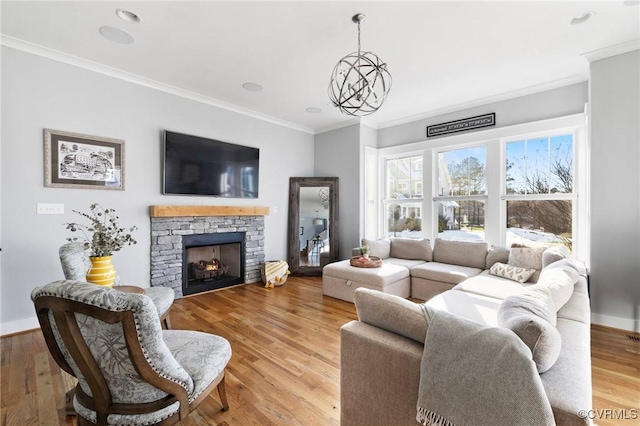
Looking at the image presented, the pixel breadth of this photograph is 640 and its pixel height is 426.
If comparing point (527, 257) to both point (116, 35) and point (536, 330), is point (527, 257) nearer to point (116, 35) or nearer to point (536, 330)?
point (536, 330)

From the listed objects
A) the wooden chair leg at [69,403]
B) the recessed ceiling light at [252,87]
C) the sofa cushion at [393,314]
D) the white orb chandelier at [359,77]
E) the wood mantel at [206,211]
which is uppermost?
the recessed ceiling light at [252,87]

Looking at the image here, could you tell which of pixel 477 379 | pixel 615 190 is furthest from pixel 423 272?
pixel 477 379

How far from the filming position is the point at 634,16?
2.37 m

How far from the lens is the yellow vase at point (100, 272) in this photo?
188cm

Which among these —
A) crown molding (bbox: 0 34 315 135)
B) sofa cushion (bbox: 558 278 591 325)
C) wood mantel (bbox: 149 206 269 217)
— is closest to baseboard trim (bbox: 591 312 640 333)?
sofa cushion (bbox: 558 278 591 325)

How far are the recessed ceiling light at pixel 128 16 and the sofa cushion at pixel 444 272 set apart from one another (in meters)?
4.04

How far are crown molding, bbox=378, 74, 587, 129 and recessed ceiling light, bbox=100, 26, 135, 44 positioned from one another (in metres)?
4.06

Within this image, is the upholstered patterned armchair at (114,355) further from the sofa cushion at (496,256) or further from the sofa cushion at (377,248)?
the sofa cushion at (496,256)

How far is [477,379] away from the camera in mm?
979

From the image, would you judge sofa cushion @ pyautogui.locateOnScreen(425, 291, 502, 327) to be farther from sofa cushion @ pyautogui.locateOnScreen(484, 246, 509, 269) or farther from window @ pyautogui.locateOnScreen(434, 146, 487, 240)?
window @ pyautogui.locateOnScreen(434, 146, 487, 240)

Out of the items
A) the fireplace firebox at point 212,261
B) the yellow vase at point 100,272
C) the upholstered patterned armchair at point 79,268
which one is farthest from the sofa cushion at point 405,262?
the yellow vase at point 100,272

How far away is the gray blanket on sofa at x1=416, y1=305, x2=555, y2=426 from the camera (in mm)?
891

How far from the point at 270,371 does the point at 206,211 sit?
2.58 metres

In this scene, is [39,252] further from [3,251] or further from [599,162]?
[599,162]
